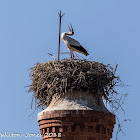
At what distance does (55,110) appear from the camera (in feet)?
37.2

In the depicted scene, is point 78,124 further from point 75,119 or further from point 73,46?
point 73,46

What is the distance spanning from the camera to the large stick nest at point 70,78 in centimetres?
1181

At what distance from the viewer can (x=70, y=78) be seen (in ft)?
39.0

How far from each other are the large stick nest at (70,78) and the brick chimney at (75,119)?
0.79ft

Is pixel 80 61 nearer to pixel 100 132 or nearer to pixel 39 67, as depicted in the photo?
pixel 39 67

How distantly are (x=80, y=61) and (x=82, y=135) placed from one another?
6.63 feet

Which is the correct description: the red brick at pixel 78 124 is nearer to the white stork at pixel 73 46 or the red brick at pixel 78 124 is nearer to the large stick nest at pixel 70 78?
the large stick nest at pixel 70 78

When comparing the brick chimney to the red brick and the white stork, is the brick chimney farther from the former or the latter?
the white stork

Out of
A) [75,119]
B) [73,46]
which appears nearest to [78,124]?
[75,119]

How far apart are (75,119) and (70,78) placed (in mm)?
1169

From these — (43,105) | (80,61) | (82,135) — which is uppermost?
(80,61)

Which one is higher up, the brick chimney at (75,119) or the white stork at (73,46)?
the white stork at (73,46)

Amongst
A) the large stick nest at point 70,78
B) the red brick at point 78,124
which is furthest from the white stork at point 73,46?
the red brick at point 78,124

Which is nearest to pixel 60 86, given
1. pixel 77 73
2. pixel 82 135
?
pixel 77 73
